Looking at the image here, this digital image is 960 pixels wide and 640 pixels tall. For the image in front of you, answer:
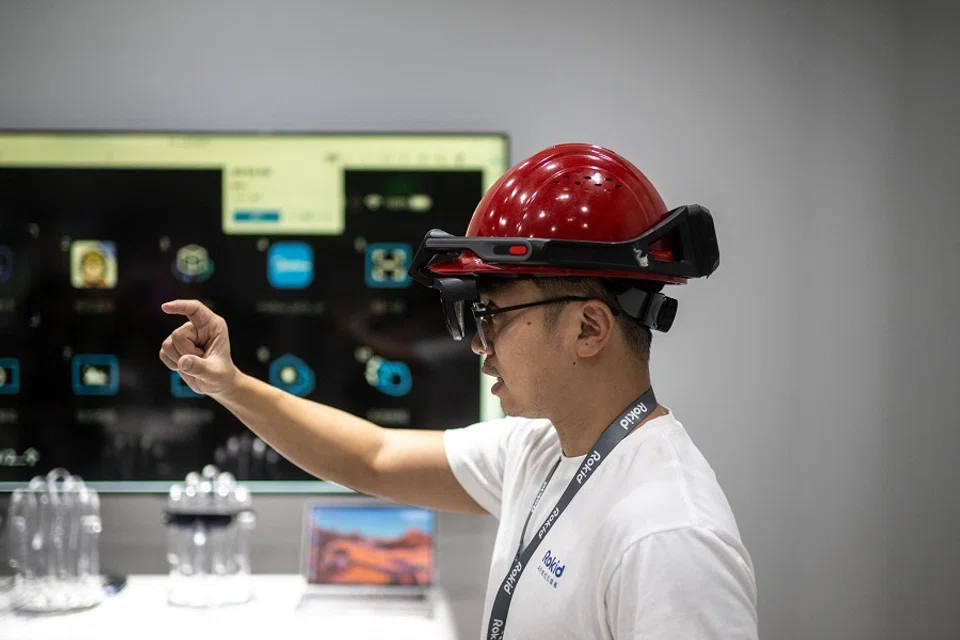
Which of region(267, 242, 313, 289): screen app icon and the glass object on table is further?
region(267, 242, 313, 289): screen app icon

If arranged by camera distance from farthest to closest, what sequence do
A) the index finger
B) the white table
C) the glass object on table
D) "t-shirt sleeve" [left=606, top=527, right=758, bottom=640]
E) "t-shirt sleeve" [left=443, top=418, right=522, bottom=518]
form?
the glass object on table → the white table → "t-shirt sleeve" [left=443, top=418, right=522, bottom=518] → the index finger → "t-shirt sleeve" [left=606, top=527, right=758, bottom=640]

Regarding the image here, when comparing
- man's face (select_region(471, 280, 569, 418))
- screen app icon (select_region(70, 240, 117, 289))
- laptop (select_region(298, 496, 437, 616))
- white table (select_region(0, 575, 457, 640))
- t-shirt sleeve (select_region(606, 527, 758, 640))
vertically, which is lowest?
white table (select_region(0, 575, 457, 640))

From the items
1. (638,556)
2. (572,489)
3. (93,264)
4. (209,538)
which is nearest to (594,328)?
(572,489)

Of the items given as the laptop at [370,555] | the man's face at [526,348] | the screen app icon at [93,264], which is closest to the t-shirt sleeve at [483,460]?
the man's face at [526,348]

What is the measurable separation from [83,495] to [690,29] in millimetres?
2434

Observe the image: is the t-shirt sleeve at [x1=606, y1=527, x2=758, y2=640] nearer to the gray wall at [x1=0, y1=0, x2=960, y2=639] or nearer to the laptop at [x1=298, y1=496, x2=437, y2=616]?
the laptop at [x1=298, y1=496, x2=437, y2=616]

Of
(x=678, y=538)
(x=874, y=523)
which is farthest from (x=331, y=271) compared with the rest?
(x=874, y=523)

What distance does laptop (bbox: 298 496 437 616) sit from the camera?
93.5 inches

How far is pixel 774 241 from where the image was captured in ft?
8.67

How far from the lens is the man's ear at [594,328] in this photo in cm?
127

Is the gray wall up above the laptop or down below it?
above

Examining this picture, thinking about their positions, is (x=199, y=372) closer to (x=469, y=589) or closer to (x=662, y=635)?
(x=662, y=635)

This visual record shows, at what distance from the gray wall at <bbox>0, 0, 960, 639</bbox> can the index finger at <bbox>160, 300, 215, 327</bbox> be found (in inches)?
47.1

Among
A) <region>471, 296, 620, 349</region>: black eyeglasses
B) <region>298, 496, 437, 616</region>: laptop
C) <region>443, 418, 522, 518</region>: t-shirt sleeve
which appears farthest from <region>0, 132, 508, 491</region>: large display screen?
<region>471, 296, 620, 349</region>: black eyeglasses
